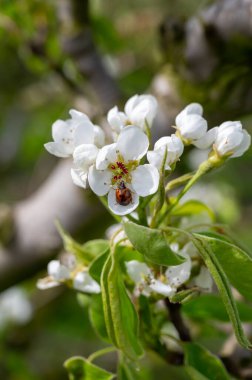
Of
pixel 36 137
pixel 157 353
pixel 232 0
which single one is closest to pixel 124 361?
pixel 157 353

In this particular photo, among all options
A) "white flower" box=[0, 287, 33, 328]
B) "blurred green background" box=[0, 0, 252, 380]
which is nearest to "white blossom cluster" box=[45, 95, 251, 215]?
"blurred green background" box=[0, 0, 252, 380]

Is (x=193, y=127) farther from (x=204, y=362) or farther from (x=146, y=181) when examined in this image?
(x=204, y=362)

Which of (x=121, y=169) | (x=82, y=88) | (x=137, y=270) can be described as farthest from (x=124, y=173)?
(x=82, y=88)

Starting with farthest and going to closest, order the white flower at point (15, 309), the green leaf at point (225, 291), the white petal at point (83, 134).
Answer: the white flower at point (15, 309) → the white petal at point (83, 134) → the green leaf at point (225, 291)

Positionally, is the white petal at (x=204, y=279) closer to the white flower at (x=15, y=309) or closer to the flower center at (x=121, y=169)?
the flower center at (x=121, y=169)

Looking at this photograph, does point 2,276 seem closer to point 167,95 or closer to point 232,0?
point 167,95

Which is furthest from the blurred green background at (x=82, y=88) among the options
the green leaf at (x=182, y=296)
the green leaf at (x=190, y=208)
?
the green leaf at (x=182, y=296)
